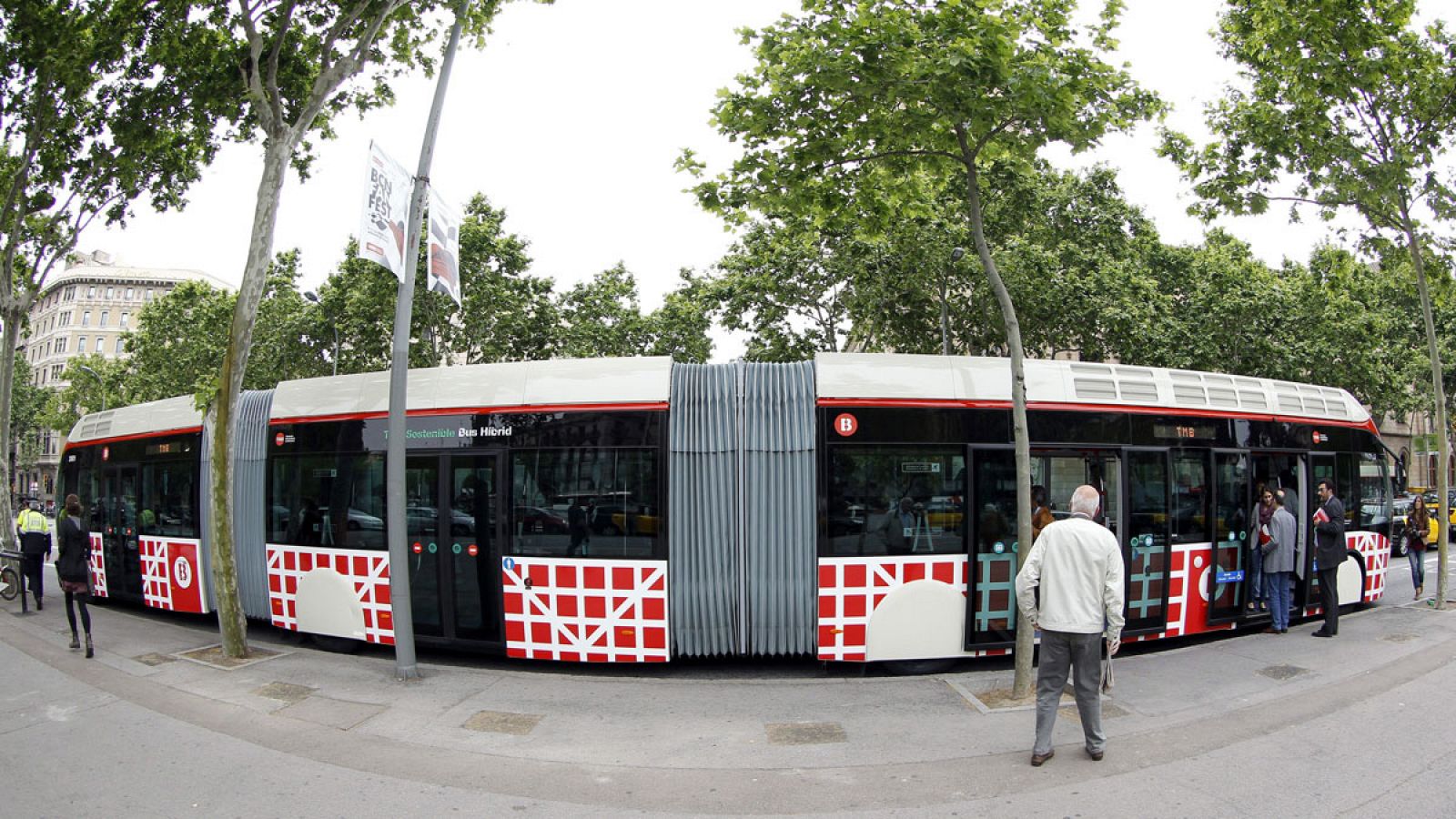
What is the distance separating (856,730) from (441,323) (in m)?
18.7

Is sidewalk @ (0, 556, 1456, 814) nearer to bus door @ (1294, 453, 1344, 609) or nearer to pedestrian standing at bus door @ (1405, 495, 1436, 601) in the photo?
bus door @ (1294, 453, 1344, 609)

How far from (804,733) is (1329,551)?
22.8ft

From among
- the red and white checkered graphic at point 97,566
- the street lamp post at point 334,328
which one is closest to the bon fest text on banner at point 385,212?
the red and white checkered graphic at point 97,566

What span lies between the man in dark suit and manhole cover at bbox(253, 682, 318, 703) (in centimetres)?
1064

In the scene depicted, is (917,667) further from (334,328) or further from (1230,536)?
(334,328)

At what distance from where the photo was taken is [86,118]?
1423cm

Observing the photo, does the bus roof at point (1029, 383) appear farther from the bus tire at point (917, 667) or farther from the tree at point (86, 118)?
the tree at point (86, 118)

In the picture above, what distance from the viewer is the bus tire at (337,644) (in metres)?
9.04

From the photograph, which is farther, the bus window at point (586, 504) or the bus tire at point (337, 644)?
the bus tire at point (337, 644)

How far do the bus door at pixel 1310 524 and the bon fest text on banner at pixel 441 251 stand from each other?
999 centimetres

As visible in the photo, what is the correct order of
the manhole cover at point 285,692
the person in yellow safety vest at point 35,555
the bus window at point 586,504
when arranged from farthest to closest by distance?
the person in yellow safety vest at point 35,555 < the bus window at point 586,504 < the manhole cover at point 285,692

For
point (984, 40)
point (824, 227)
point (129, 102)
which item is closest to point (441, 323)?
point (129, 102)

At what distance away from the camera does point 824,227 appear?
8.79 m

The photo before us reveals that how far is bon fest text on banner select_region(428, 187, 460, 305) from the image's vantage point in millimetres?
8281
